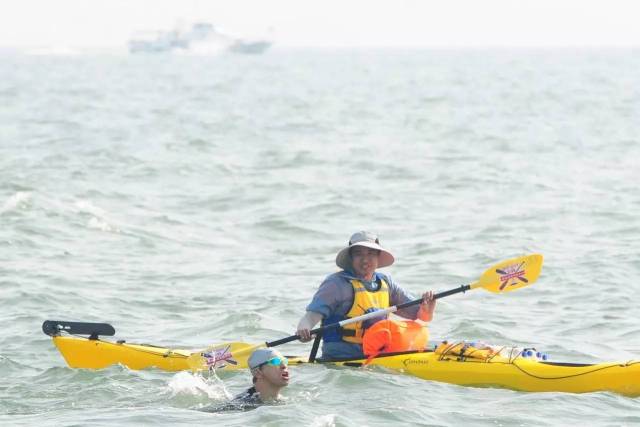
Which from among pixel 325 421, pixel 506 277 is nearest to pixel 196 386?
pixel 325 421

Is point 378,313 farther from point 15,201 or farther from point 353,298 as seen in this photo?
point 15,201

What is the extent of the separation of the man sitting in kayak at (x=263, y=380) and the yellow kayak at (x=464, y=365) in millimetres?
1273

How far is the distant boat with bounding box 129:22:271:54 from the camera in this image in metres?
161

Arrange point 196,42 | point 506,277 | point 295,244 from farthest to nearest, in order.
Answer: point 196,42
point 295,244
point 506,277

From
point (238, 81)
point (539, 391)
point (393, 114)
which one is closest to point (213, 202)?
point (539, 391)

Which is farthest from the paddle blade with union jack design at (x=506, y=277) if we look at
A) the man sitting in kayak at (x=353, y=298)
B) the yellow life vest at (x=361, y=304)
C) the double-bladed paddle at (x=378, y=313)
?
the yellow life vest at (x=361, y=304)

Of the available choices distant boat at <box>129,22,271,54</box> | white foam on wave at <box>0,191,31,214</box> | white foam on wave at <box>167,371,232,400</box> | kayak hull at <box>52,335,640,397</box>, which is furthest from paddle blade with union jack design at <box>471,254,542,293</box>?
distant boat at <box>129,22,271,54</box>

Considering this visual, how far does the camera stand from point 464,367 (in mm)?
9844

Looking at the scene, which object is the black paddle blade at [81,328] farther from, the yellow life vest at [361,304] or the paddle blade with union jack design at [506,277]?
the paddle blade with union jack design at [506,277]

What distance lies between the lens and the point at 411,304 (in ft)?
33.4

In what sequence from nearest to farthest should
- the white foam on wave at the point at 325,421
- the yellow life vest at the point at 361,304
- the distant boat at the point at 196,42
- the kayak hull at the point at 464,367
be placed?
the white foam on wave at the point at 325,421
the kayak hull at the point at 464,367
the yellow life vest at the point at 361,304
the distant boat at the point at 196,42

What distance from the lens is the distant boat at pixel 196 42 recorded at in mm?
161125

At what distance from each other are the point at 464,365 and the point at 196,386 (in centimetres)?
212

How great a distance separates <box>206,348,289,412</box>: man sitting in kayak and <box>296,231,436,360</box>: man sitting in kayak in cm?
111
